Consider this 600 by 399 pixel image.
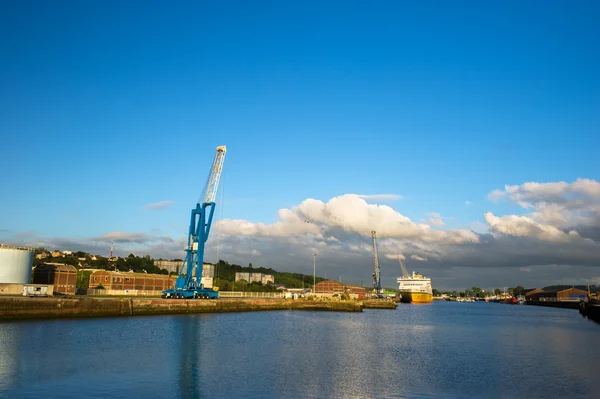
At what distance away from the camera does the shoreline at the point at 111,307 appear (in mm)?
53719

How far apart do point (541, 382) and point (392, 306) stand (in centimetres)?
11254

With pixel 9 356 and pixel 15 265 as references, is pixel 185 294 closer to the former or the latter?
pixel 15 265

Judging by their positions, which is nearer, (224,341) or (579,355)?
(579,355)

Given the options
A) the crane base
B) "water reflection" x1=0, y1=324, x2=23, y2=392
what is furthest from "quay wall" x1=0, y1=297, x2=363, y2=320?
"water reflection" x1=0, y1=324, x2=23, y2=392

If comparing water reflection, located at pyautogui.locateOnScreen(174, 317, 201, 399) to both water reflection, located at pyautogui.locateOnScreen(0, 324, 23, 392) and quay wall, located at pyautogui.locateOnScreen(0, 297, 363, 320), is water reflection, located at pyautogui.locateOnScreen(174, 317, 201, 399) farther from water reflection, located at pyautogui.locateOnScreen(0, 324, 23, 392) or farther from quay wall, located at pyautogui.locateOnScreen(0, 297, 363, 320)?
quay wall, located at pyautogui.locateOnScreen(0, 297, 363, 320)

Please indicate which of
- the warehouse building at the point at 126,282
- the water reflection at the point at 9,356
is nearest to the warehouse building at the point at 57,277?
the warehouse building at the point at 126,282

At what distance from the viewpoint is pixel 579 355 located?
40.5m

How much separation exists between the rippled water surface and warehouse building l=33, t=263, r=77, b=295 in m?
54.1

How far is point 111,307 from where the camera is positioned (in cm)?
6444

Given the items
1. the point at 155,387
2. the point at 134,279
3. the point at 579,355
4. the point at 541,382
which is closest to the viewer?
the point at 155,387

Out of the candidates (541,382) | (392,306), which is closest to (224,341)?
(541,382)

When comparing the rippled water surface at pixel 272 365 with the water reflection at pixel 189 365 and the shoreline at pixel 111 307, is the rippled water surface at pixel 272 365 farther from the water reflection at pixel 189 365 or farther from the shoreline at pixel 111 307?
the shoreline at pixel 111 307

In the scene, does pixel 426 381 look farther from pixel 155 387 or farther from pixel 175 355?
pixel 175 355

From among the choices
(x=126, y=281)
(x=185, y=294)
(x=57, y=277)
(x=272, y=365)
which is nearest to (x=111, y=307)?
(x=185, y=294)
